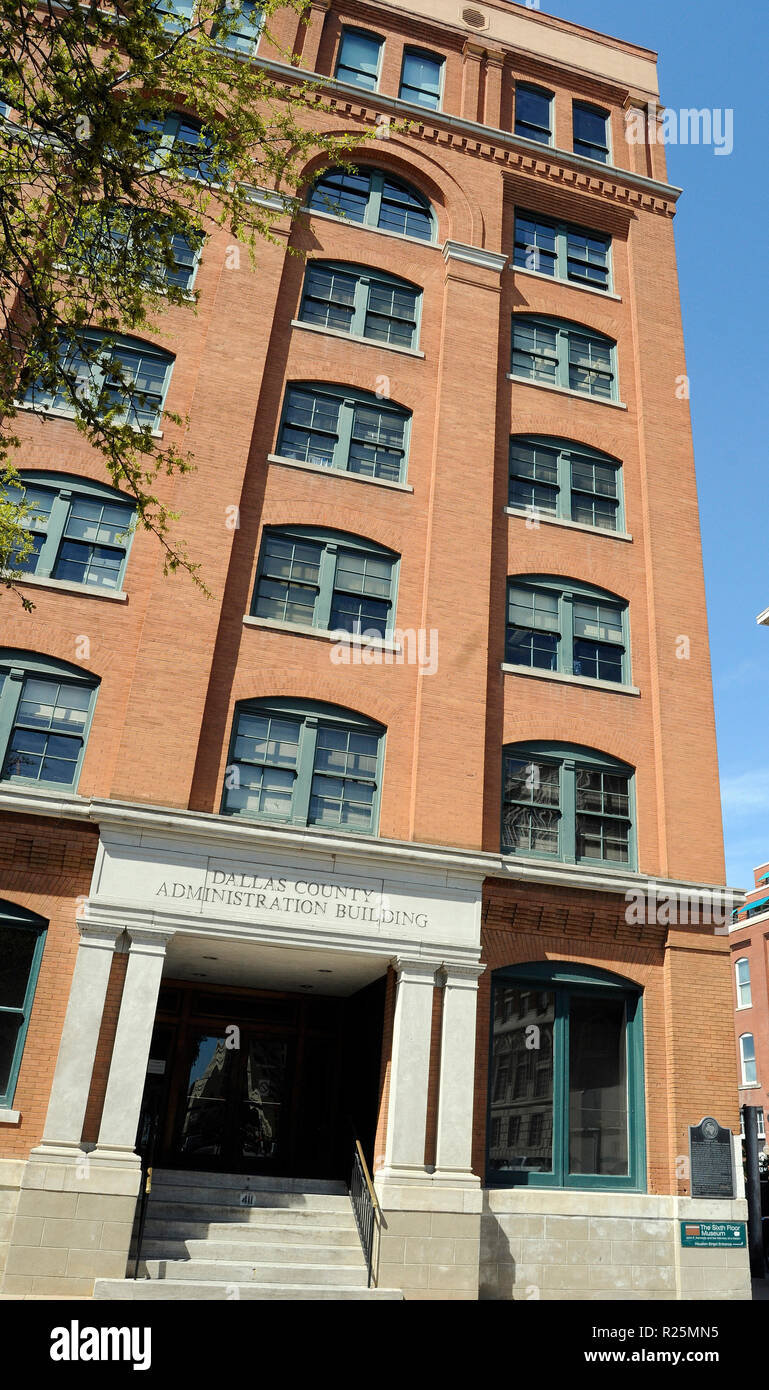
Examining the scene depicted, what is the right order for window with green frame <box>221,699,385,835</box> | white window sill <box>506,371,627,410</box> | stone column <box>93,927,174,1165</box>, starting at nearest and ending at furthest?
stone column <box>93,927,174,1165</box>
window with green frame <box>221,699,385,835</box>
white window sill <box>506,371,627,410</box>

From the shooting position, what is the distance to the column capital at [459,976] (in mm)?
14625

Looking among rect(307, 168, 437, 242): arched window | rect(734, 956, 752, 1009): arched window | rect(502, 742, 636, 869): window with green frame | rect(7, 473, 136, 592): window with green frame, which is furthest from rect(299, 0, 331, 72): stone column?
rect(734, 956, 752, 1009): arched window

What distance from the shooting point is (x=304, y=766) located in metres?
15.7

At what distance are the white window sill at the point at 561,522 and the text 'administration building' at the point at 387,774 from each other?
10 centimetres

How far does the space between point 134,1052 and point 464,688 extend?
7.60 meters

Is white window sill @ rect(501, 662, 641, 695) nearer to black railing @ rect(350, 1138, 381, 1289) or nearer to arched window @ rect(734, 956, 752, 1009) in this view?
black railing @ rect(350, 1138, 381, 1289)

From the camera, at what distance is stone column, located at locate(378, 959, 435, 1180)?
13.6 meters

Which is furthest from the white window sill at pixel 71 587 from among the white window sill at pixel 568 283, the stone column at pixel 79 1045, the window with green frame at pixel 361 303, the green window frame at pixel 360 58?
the green window frame at pixel 360 58

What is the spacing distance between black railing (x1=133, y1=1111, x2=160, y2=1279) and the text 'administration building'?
1.09 feet

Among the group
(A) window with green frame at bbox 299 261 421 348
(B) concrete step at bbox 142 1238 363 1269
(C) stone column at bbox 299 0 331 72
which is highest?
(C) stone column at bbox 299 0 331 72

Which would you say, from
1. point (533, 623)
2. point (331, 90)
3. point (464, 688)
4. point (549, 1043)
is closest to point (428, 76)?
point (331, 90)

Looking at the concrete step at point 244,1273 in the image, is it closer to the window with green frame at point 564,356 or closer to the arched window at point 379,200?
the window with green frame at point 564,356

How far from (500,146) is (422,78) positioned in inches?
110

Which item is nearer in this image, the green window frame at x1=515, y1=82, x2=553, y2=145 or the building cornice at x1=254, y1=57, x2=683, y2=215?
the building cornice at x1=254, y1=57, x2=683, y2=215
